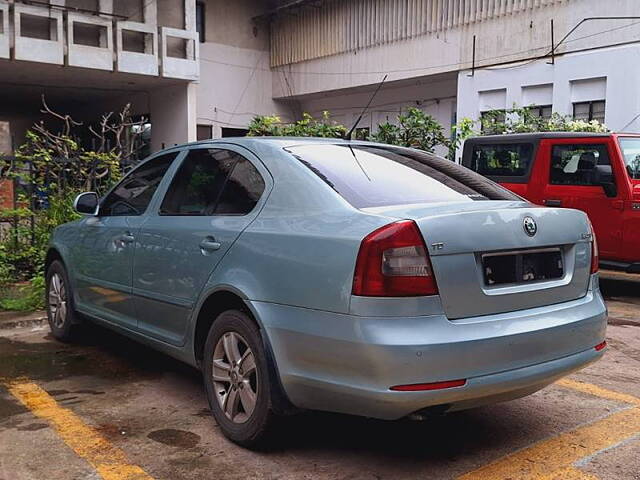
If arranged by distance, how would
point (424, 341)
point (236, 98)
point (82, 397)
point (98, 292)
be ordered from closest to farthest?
point (424, 341), point (82, 397), point (98, 292), point (236, 98)

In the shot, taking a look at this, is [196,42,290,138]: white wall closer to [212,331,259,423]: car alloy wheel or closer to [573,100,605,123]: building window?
[573,100,605,123]: building window

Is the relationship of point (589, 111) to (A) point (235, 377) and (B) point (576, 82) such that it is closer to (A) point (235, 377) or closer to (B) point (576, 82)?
(B) point (576, 82)

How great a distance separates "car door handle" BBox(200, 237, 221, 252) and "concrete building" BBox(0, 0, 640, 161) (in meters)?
12.1

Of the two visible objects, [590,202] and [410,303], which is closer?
[410,303]

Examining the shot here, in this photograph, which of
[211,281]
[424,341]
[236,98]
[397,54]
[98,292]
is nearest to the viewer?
[424,341]

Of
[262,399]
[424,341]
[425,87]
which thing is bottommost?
[262,399]

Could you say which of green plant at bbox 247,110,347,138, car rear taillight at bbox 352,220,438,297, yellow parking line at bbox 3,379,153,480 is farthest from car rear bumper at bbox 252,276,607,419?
green plant at bbox 247,110,347,138

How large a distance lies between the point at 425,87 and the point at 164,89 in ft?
25.0

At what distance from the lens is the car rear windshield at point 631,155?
7828 mm

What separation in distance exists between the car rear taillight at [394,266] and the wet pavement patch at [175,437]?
54.1 inches

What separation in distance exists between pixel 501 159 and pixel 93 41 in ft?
34.3

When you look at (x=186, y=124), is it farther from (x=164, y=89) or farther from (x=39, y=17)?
(x=39, y=17)

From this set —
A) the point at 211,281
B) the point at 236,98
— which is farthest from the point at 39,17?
the point at 211,281

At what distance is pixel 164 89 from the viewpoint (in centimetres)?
1736
